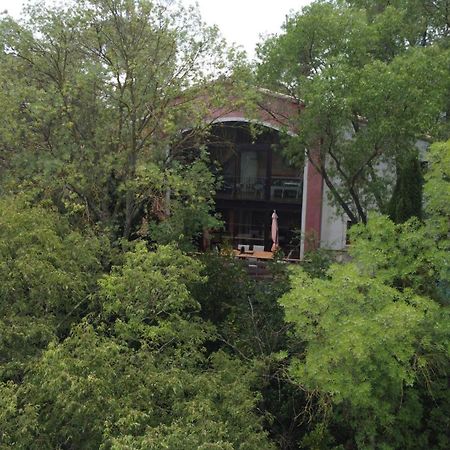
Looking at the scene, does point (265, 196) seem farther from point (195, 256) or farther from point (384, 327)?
point (384, 327)

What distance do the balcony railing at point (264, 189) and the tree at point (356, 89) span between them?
812 cm

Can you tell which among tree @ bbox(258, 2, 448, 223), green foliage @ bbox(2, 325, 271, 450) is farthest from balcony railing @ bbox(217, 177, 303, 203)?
green foliage @ bbox(2, 325, 271, 450)

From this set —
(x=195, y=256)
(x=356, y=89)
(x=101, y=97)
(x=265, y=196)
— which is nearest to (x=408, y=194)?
(x=356, y=89)

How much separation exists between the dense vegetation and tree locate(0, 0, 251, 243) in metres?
0.05

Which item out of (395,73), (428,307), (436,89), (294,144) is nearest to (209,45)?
(294,144)

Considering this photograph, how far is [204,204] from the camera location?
1288cm

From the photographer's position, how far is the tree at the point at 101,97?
11.6 meters

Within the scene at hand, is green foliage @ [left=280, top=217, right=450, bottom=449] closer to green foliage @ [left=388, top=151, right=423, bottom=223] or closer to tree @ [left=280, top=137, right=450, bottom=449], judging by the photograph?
tree @ [left=280, top=137, right=450, bottom=449]

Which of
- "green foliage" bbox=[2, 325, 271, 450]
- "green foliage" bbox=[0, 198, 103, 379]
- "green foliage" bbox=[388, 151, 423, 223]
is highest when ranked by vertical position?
"green foliage" bbox=[388, 151, 423, 223]

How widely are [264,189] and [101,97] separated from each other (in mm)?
11972

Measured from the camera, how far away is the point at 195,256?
41.3 feet

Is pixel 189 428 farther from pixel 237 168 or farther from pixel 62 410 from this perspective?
pixel 237 168

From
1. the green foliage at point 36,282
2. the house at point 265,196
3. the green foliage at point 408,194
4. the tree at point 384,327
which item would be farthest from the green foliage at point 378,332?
the house at point 265,196

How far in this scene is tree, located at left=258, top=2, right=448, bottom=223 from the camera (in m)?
11.8
